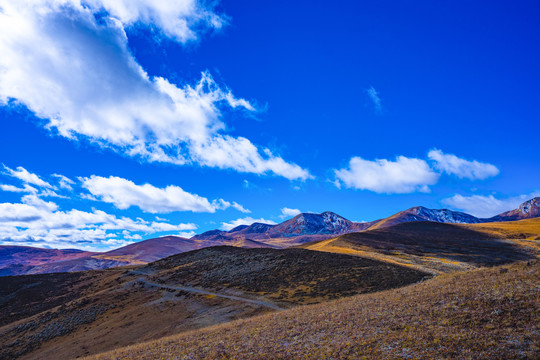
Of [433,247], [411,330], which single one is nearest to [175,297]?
[411,330]

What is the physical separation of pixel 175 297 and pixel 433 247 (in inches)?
3674

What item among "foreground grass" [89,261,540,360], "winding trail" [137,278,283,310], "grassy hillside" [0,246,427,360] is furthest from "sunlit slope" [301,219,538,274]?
"foreground grass" [89,261,540,360]

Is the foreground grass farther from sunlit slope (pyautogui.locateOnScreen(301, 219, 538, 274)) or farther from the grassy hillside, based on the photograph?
sunlit slope (pyautogui.locateOnScreen(301, 219, 538, 274))

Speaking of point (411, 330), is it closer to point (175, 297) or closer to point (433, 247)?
point (175, 297)

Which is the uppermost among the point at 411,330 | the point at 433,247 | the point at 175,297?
the point at 433,247

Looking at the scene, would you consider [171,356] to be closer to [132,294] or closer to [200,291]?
[200,291]

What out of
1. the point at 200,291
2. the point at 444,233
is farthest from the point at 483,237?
the point at 200,291

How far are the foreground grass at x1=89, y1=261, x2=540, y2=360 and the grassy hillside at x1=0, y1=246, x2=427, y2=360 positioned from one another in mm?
13745

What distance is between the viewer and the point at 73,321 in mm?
49156

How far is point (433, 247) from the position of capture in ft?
342

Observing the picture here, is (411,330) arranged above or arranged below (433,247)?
below

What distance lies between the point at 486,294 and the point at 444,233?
469 ft

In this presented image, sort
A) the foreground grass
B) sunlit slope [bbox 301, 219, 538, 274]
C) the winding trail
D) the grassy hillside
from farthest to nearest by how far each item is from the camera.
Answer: sunlit slope [bbox 301, 219, 538, 274]
the winding trail
the grassy hillside
the foreground grass

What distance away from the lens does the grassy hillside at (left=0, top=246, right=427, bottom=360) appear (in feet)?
128
